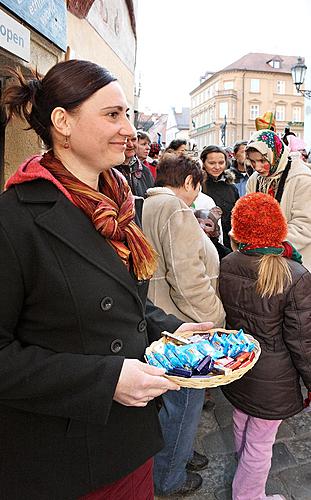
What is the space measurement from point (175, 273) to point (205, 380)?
3.25 ft

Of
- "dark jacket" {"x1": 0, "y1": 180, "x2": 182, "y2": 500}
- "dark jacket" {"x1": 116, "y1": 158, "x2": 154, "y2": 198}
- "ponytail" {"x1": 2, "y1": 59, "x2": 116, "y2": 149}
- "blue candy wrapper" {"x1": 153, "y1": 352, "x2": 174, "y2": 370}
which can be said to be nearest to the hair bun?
"ponytail" {"x1": 2, "y1": 59, "x2": 116, "y2": 149}

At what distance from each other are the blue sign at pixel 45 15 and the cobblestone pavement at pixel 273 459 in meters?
3.15

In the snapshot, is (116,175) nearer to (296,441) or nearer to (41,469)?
(41,469)

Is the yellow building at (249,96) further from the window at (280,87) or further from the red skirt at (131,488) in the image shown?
the red skirt at (131,488)

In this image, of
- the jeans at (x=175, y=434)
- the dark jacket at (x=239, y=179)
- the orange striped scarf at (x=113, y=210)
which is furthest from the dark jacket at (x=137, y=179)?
the dark jacket at (x=239, y=179)

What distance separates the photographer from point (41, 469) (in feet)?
4.04

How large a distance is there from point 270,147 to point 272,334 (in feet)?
6.43

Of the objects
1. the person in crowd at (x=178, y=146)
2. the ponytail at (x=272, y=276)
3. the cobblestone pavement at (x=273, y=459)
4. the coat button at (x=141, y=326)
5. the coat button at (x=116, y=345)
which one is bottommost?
the cobblestone pavement at (x=273, y=459)

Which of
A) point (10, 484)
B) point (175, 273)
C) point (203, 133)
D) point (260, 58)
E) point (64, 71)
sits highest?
point (260, 58)

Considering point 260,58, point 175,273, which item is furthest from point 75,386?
point 260,58

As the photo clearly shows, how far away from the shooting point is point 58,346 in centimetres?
120

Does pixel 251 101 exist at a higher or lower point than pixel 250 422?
higher

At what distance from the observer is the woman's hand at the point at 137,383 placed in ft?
3.75

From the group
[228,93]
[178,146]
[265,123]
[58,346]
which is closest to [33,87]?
[58,346]
